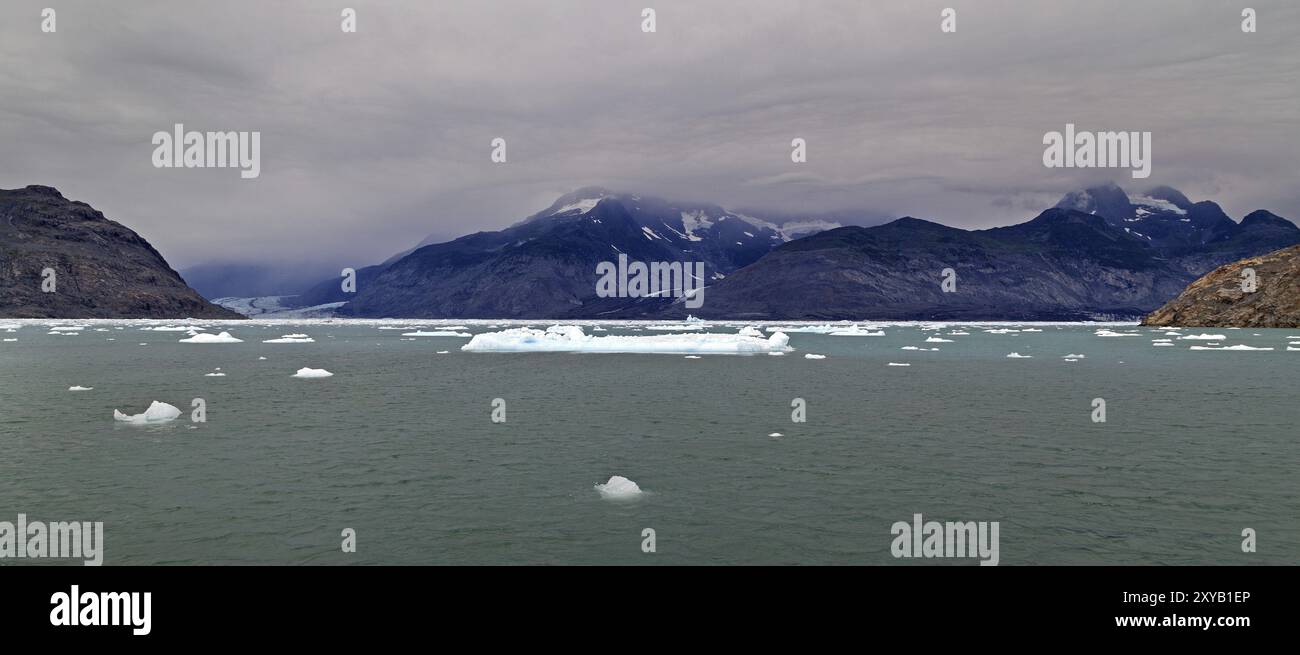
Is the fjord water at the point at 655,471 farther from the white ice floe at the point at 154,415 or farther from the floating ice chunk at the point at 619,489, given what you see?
the white ice floe at the point at 154,415

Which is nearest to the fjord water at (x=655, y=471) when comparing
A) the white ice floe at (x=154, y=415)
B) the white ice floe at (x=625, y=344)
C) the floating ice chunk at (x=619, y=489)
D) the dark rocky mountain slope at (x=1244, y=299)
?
the floating ice chunk at (x=619, y=489)

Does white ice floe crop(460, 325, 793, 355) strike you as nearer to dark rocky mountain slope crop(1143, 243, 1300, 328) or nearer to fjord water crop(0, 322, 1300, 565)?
fjord water crop(0, 322, 1300, 565)

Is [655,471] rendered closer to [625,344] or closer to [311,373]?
[311,373]

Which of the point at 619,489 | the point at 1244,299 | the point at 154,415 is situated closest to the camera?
the point at 619,489

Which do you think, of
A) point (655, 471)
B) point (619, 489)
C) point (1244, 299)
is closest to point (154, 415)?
point (655, 471)

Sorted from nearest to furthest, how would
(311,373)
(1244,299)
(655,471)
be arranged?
(655,471), (311,373), (1244,299)

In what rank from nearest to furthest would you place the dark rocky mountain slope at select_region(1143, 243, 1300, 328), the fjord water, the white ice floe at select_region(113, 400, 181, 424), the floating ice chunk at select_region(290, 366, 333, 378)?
the fjord water → the white ice floe at select_region(113, 400, 181, 424) → the floating ice chunk at select_region(290, 366, 333, 378) → the dark rocky mountain slope at select_region(1143, 243, 1300, 328)

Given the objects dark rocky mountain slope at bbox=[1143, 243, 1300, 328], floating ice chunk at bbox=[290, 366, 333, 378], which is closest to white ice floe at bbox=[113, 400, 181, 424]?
floating ice chunk at bbox=[290, 366, 333, 378]
